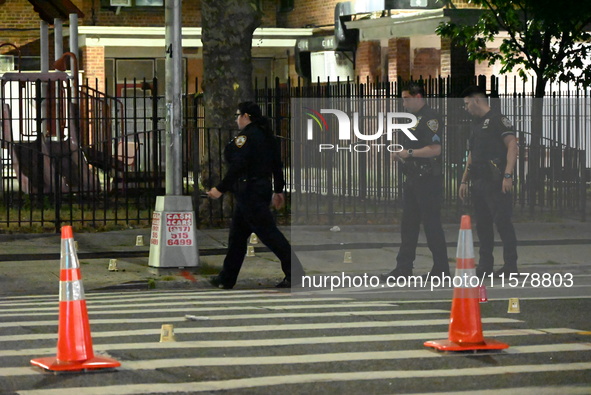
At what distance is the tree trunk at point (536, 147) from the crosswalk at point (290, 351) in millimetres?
9795

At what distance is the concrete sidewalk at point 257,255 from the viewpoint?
1294cm

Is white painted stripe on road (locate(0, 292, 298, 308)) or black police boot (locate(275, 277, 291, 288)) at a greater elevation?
black police boot (locate(275, 277, 291, 288))

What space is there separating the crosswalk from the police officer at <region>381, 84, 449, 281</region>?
160 cm

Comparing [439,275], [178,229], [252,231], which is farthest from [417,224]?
[178,229]

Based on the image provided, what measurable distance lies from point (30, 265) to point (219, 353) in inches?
255

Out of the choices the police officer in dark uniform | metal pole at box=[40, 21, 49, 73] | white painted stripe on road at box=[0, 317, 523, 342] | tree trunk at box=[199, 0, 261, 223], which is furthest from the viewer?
metal pole at box=[40, 21, 49, 73]

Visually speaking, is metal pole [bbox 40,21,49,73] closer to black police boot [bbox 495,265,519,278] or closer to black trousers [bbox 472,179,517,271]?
black trousers [bbox 472,179,517,271]

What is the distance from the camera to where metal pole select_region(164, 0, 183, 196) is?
13.9 metres

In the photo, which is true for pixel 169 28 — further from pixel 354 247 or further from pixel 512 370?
pixel 512 370

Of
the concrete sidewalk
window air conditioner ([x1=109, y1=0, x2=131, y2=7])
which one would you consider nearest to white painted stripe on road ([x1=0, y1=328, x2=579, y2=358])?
the concrete sidewalk

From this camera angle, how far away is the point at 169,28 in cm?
1396

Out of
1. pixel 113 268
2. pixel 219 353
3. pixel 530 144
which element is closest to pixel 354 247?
pixel 113 268

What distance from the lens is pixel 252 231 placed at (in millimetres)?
12078

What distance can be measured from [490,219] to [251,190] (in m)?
2.54
